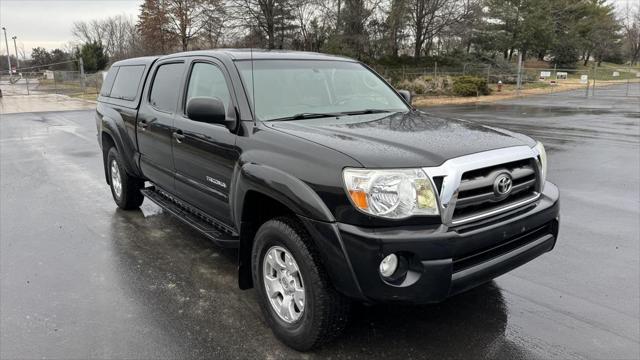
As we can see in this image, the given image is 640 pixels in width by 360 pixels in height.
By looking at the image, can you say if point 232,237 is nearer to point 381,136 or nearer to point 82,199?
point 381,136

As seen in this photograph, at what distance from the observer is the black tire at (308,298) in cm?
283

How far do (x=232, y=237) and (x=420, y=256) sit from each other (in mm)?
1742

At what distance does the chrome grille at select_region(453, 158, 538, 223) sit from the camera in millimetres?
2768

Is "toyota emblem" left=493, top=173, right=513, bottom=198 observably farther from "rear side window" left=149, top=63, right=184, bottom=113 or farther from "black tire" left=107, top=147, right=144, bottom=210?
"black tire" left=107, top=147, right=144, bottom=210

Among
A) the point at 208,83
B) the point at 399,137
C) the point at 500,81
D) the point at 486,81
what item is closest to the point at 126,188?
the point at 208,83

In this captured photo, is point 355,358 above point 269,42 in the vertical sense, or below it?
below

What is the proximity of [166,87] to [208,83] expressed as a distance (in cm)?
88

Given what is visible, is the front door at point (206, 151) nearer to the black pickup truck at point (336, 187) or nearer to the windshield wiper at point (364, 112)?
the black pickup truck at point (336, 187)

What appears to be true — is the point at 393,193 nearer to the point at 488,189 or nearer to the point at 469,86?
the point at 488,189

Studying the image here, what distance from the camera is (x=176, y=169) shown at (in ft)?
14.9

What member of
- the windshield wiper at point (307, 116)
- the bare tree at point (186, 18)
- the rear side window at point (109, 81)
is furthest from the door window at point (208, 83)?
the bare tree at point (186, 18)

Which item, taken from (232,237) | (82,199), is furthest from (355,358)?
(82,199)

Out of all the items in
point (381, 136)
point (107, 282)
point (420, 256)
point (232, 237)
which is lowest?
point (107, 282)

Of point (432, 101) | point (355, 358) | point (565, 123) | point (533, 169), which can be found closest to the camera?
point (355, 358)
